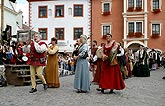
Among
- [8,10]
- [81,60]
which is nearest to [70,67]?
[8,10]

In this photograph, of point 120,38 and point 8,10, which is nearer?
point 8,10

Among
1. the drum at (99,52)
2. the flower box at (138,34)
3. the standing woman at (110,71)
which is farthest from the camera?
the flower box at (138,34)

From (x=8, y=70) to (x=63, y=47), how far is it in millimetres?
28285

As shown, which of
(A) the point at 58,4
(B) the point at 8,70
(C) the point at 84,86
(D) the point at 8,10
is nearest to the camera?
(C) the point at 84,86

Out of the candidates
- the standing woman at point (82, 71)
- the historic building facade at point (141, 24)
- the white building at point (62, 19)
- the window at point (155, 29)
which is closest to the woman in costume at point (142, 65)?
the standing woman at point (82, 71)

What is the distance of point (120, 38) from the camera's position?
4081cm

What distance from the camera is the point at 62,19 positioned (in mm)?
42375

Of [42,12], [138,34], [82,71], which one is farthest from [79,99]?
[42,12]

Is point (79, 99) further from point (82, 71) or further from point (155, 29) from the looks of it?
point (155, 29)

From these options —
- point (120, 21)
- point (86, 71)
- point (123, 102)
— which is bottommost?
point (123, 102)

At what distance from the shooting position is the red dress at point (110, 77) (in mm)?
10091

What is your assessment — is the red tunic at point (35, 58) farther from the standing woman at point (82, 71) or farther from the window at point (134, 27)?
the window at point (134, 27)

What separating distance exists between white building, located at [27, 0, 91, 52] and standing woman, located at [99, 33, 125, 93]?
3073cm

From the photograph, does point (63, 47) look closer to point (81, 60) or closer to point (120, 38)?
point (120, 38)
